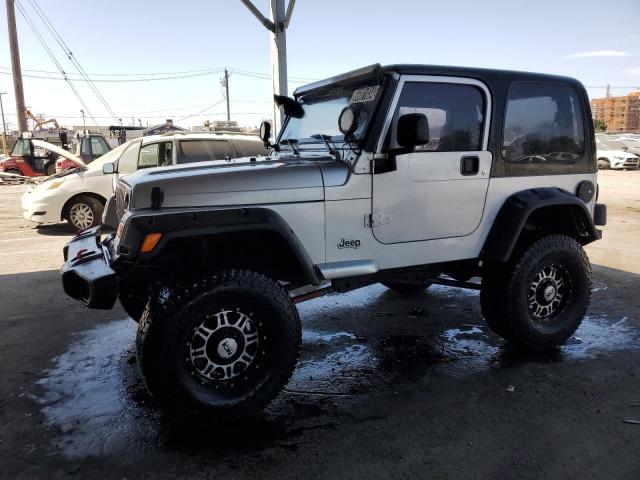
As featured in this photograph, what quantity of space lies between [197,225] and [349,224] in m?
1.02

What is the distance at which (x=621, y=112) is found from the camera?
77.1 m

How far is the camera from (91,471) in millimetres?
2521

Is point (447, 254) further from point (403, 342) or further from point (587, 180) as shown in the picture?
point (587, 180)

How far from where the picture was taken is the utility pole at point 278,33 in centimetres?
898

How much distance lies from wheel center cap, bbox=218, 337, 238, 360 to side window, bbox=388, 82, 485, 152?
1.78 metres

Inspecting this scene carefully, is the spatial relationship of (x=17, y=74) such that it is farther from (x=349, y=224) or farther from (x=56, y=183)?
(x=349, y=224)

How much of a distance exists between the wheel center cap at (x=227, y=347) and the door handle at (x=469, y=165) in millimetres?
2019

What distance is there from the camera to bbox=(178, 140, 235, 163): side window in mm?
8680

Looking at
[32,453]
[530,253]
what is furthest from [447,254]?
[32,453]

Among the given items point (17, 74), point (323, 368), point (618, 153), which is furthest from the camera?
point (17, 74)

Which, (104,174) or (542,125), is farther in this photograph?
(104,174)

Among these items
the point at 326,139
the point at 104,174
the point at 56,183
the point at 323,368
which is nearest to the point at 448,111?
the point at 326,139

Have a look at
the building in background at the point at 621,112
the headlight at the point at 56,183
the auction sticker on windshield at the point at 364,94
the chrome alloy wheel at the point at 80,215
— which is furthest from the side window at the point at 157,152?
the building in background at the point at 621,112

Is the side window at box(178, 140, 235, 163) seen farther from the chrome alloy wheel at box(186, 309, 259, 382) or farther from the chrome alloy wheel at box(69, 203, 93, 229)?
the chrome alloy wheel at box(186, 309, 259, 382)
